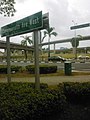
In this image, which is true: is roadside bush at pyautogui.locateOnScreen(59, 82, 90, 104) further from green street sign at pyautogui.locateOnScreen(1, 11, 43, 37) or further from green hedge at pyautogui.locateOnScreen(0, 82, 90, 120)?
green street sign at pyautogui.locateOnScreen(1, 11, 43, 37)

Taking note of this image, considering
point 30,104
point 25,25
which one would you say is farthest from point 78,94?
point 25,25

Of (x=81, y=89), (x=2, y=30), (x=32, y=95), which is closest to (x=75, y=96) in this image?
(x=81, y=89)

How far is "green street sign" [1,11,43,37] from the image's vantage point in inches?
295

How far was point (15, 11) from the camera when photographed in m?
10.3

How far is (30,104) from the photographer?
20.7 ft

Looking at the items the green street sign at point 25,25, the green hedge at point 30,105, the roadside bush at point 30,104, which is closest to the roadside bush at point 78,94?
the green hedge at point 30,105

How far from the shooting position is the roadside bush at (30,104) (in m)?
5.92

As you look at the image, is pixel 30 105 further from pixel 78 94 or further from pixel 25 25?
pixel 25 25

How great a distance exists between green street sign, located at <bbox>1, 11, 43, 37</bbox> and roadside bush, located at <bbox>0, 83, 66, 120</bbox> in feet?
5.95

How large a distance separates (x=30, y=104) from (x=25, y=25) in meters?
2.75

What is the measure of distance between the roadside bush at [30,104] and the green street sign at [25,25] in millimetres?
1815

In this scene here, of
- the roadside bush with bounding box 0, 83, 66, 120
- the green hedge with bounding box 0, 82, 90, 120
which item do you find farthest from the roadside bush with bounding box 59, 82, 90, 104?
the roadside bush with bounding box 0, 83, 66, 120

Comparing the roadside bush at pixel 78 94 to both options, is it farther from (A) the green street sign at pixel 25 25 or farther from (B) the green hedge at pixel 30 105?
(A) the green street sign at pixel 25 25

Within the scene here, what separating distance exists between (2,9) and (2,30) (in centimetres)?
77
